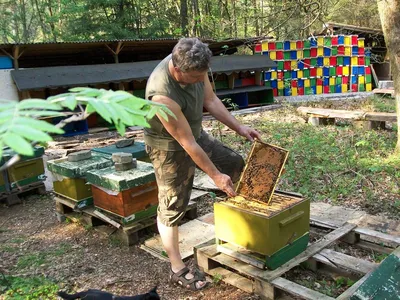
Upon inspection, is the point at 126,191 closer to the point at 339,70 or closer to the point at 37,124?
the point at 37,124

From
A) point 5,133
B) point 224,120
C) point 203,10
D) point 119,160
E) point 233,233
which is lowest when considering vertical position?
point 233,233

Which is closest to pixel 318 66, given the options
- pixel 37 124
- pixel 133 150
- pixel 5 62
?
pixel 5 62

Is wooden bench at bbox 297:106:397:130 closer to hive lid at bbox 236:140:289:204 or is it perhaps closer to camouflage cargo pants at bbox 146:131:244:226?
hive lid at bbox 236:140:289:204

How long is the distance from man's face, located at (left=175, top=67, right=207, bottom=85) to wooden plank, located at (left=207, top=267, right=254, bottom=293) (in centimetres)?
153

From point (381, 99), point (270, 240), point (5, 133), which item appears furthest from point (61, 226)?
point (381, 99)

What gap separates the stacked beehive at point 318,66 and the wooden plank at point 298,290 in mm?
12810

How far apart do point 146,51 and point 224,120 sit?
1033cm

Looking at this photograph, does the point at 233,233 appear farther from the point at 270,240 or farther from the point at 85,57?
the point at 85,57

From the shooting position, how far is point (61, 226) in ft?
14.4

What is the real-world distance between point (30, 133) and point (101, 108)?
8.1 inches

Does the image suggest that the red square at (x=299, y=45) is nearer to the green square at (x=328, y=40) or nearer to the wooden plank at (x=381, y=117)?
the green square at (x=328, y=40)

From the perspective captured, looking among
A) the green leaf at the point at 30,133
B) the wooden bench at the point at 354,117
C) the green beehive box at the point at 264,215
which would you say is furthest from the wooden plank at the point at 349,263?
the wooden bench at the point at 354,117

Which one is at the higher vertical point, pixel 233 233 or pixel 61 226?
pixel 233 233

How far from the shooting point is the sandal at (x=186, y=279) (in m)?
2.96
